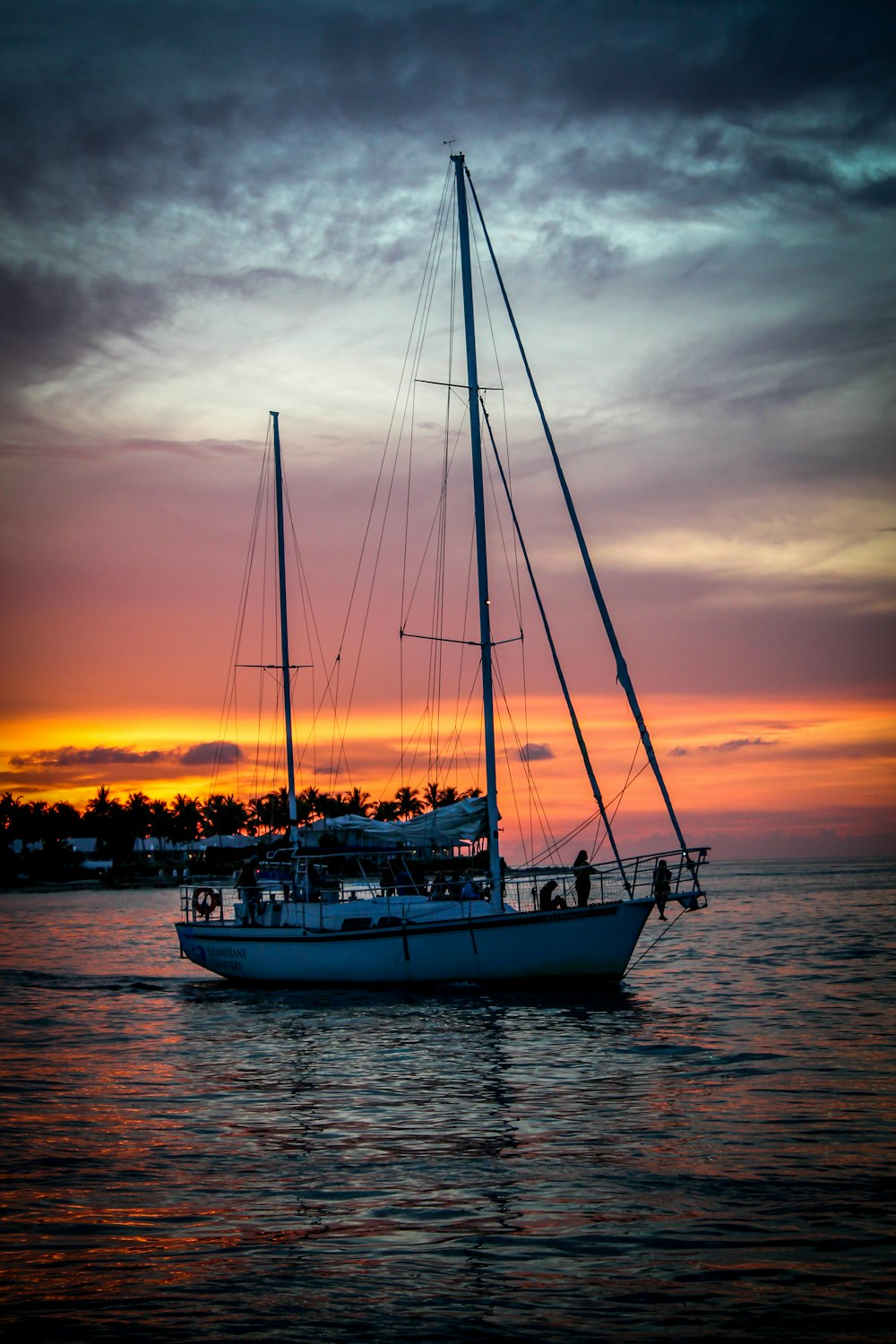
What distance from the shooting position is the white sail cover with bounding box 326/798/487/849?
3036 centimetres

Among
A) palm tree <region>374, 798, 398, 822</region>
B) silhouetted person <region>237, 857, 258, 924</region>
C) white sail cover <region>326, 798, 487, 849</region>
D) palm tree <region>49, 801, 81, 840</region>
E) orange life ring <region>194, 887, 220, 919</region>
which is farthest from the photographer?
palm tree <region>49, 801, 81, 840</region>

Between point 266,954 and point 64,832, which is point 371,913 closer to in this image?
point 266,954

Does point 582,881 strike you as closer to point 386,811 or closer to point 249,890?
point 249,890

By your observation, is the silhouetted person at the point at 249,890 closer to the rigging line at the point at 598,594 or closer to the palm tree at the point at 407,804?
the rigging line at the point at 598,594

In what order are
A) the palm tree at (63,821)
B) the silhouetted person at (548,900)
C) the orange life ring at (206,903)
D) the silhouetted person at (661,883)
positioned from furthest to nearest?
the palm tree at (63,821)
the orange life ring at (206,903)
the silhouetted person at (548,900)
the silhouetted person at (661,883)

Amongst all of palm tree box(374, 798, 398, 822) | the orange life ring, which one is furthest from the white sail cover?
palm tree box(374, 798, 398, 822)

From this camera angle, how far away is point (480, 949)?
2808cm

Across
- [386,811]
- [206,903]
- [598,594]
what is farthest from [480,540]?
[386,811]

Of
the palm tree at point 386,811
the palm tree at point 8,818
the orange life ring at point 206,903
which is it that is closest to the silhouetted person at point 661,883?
the orange life ring at point 206,903

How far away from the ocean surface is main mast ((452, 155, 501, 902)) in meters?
4.33

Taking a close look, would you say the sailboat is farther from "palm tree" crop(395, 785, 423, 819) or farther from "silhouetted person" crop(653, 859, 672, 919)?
"palm tree" crop(395, 785, 423, 819)

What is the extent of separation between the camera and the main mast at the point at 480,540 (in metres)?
29.4

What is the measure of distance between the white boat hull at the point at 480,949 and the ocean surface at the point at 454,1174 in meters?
0.84

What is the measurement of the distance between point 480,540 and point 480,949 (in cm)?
1037
